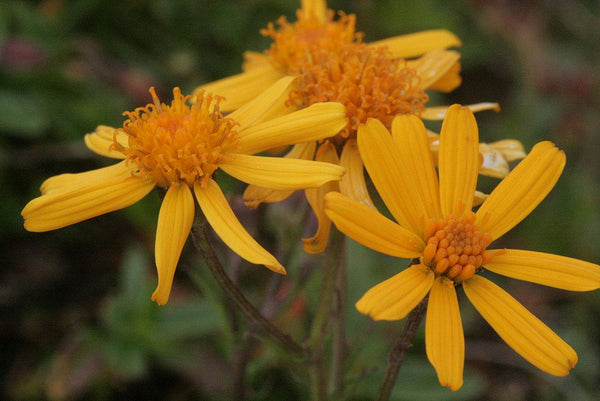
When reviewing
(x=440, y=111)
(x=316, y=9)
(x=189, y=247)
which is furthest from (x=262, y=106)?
(x=189, y=247)

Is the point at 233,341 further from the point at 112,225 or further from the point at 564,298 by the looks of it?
the point at 564,298

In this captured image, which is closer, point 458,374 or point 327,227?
point 458,374

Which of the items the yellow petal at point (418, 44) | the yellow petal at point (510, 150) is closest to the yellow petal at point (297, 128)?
the yellow petal at point (510, 150)

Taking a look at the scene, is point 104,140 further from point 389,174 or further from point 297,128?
point 389,174

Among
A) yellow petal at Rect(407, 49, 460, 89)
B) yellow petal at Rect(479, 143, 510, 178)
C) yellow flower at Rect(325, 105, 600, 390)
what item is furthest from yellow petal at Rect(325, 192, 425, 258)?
yellow petal at Rect(407, 49, 460, 89)

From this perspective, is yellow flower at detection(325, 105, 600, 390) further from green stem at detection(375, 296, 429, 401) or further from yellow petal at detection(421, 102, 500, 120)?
yellow petal at detection(421, 102, 500, 120)

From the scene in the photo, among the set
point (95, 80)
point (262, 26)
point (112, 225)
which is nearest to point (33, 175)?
point (112, 225)
